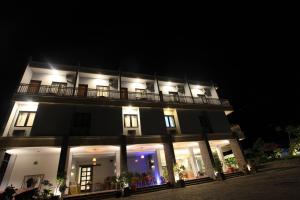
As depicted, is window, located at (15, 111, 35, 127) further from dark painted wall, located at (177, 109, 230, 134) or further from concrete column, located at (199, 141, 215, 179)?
concrete column, located at (199, 141, 215, 179)

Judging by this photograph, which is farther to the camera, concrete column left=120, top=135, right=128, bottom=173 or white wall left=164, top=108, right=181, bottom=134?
white wall left=164, top=108, right=181, bottom=134

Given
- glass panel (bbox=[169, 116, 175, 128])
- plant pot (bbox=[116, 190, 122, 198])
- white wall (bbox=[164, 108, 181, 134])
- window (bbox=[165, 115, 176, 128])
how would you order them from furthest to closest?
glass panel (bbox=[169, 116, 175, 128]) → window (bbox=[165, 115, 176, 128]) → white wall (bbox=[164, 108, 181, 134]) → plant pot (bbox=[116, 190, 122, 198])

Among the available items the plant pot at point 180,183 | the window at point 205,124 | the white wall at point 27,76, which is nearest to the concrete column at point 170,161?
the plant pot at point 180,183

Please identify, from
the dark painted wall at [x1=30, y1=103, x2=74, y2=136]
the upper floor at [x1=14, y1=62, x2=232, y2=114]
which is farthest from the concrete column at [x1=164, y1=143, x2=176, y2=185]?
the dark painted wall at [x1=30, y1=103, x2=74, y2=136]

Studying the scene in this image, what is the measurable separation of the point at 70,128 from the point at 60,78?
5830mm

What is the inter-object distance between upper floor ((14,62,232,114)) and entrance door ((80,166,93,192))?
19.8 ft

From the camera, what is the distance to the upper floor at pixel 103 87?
13.2m

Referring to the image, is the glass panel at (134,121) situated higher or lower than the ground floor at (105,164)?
higher

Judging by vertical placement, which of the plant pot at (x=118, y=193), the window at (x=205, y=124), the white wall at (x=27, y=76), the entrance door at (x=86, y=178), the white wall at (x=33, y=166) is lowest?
the plant pot at (x=118, y=193)

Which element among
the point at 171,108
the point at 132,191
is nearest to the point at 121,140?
the point at 132,191

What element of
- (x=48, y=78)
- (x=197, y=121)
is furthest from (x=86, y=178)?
(x=197, y=121)

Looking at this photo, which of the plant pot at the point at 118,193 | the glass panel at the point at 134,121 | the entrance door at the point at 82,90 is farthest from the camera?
the entrance door at the point at 82,90

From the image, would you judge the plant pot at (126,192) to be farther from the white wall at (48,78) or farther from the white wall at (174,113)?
the white wall at (48,78)

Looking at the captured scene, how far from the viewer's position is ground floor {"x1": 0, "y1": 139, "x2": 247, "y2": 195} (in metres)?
11.1
